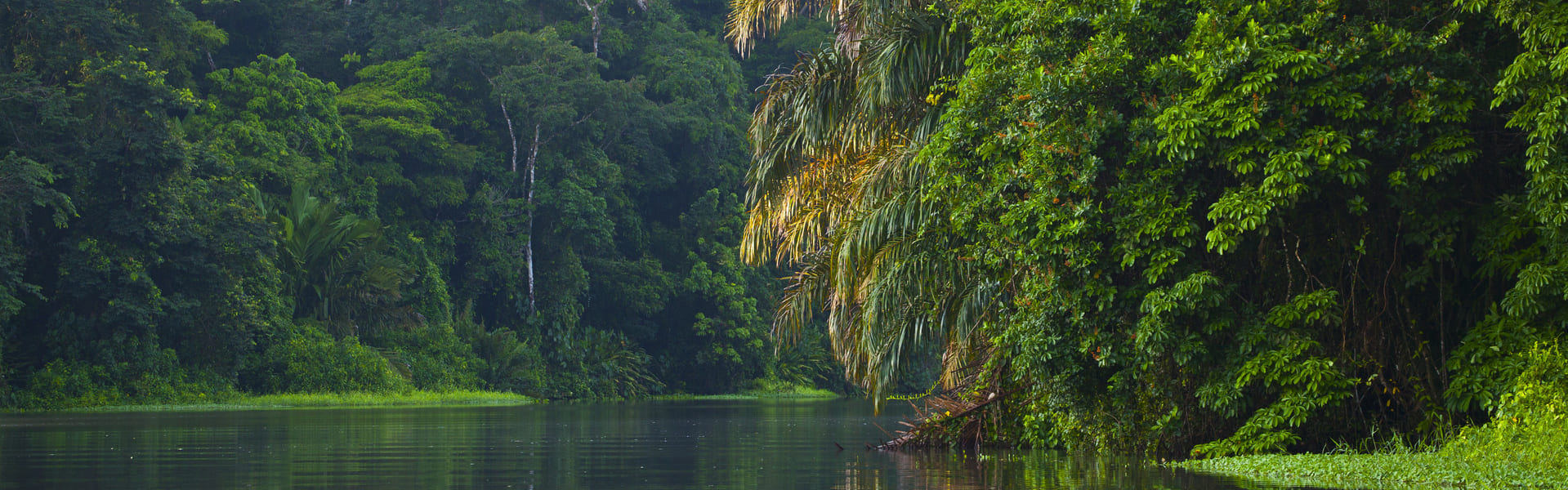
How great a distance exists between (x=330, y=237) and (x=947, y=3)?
32121 mm

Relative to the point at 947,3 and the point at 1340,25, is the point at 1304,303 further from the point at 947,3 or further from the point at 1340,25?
the point at 947,3

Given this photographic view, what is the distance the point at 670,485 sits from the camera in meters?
12.4

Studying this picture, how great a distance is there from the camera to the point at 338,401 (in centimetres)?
→ 4303

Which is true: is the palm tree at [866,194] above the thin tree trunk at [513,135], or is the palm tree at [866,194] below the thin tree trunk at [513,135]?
below

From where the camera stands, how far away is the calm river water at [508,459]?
12.8 m

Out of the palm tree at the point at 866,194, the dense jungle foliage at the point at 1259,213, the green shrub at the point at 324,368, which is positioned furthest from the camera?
the green shrub at the point at 324,368

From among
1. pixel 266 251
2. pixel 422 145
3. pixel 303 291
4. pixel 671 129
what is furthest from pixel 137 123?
pixel 671 129

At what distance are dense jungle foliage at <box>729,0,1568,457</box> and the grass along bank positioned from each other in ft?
0.21

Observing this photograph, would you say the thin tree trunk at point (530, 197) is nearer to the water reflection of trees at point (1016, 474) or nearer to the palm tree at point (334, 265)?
the palm tree at point (334, 265)

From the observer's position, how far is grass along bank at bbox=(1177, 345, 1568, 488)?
11.6m

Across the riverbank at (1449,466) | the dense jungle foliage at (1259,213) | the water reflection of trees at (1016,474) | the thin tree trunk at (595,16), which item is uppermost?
the thin tree trunk at (595,16)

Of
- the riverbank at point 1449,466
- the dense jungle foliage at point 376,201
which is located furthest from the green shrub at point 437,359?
the riverbank at point 1449,466

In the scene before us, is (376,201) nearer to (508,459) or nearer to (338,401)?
(338,401)

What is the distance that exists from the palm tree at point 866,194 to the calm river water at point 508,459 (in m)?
1.42
